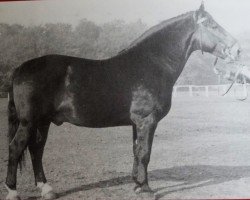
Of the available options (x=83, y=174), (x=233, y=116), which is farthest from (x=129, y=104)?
(x=233, y=116)

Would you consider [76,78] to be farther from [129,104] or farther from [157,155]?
[157,155]

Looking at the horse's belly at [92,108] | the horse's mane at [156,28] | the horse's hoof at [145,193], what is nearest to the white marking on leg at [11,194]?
the horse's belly at [92,108]

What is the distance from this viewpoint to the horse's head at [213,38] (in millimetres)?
2615

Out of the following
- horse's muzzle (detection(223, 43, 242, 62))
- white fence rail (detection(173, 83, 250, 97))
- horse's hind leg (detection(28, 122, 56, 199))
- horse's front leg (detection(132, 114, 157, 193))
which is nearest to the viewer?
horse's front leg (detection(132, 114, 157, 193))

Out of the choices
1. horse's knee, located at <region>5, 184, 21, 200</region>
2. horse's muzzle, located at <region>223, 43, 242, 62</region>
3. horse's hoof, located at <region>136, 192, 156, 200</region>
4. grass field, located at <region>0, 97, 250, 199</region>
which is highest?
horse's muzzle, located at <region>223, 43, 242, 62</region>

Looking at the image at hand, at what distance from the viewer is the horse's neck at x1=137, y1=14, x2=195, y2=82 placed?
2.58m

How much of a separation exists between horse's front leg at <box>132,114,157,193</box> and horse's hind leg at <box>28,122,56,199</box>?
64 cm

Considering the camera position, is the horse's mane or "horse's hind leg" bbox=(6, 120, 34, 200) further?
the horse's mane

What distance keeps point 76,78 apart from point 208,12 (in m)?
1.17

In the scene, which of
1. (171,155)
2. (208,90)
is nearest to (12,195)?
(171,155)

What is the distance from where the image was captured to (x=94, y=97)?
2473 mm

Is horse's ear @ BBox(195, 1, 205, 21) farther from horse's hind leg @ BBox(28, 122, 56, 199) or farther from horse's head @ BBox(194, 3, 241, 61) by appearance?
horse's hind leg @ BBox(28, 122, 56, 199)

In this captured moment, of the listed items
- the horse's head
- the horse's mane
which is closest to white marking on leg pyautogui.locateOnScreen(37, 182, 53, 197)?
the horse's mane

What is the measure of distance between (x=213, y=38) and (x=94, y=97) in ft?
3.29
